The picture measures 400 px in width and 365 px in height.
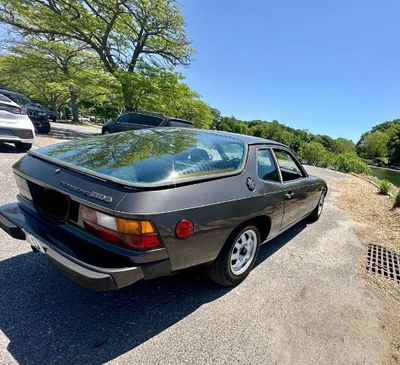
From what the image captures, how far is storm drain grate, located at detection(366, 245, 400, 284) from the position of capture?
3.79 metres

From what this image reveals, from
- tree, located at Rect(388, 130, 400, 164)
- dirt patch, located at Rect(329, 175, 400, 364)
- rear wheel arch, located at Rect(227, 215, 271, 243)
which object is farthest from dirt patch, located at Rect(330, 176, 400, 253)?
tree, located at Rect(388, 130, 400, 164)

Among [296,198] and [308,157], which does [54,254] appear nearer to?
[296,198]

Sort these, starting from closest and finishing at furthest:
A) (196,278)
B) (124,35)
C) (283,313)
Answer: (283,313)
(196,278)
(124,35)

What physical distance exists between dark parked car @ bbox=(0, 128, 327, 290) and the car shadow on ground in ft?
1.45

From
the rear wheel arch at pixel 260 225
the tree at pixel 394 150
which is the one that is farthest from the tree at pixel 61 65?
the tree at pixel 394 150

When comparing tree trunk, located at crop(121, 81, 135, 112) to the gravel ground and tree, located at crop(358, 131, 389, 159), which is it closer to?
the gravel ground

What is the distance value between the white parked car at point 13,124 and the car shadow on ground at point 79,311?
4899 mm

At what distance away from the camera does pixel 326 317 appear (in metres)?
2.70

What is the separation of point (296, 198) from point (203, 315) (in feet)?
6.72

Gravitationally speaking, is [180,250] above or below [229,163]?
below

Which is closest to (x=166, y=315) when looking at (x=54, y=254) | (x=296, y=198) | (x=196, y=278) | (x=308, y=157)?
(x=196, y=278)

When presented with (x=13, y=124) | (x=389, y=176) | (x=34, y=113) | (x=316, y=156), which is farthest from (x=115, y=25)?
(x=389, y=176)

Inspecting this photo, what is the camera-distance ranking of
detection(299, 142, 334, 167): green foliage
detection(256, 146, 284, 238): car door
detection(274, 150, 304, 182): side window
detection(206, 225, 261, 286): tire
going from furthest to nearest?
detection(299, 142, 334, 167): green foliage, detection(274, 150, 304, 182): side window, detection(256, 146, 284, 238): car door, detection(206, 225, 261, 286): tire

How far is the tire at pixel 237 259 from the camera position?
2.62m
